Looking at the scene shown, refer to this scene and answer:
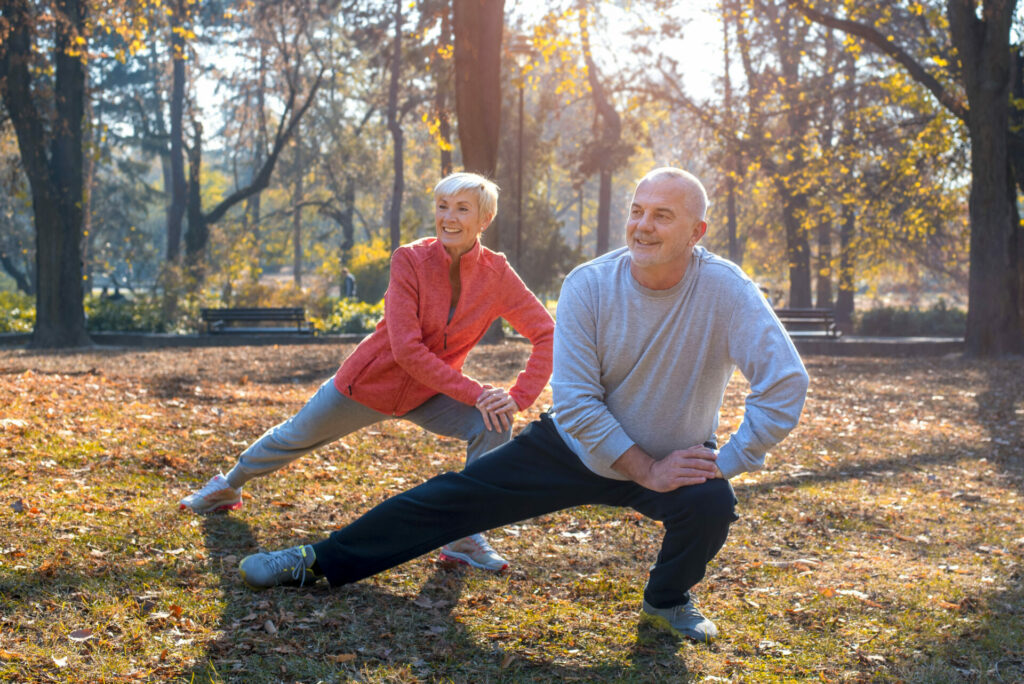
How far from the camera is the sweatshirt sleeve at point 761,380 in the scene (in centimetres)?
336

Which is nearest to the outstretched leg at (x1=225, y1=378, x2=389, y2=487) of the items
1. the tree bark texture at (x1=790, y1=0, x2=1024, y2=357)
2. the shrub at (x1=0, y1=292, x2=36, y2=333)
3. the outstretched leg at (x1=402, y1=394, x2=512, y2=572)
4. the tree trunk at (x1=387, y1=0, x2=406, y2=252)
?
the outstretched leg at (x1=402, y1=394, x2=512, y2=572)

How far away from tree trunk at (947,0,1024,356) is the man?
43.4ft

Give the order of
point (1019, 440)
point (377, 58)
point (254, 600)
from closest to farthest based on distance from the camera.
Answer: point (254, 600), point (1019, 440), point (377, 58)

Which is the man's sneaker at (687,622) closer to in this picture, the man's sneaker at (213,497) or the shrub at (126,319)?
the man's sneaker at (213,497)

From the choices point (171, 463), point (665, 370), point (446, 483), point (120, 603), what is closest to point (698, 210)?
point (665, 370)

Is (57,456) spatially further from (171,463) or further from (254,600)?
(254,600)

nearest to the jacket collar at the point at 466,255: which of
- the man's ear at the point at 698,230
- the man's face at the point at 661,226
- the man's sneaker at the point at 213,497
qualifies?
the man's face at the point at 661,226

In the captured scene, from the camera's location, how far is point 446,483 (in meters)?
3.84

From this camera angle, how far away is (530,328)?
4652mm

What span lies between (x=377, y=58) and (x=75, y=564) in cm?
2590

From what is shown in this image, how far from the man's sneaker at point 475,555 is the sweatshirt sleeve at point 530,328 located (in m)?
0.84

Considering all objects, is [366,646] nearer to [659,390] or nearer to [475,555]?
[475,555]

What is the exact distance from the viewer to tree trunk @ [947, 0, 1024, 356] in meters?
14.7

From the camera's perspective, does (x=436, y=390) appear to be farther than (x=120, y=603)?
Yes
